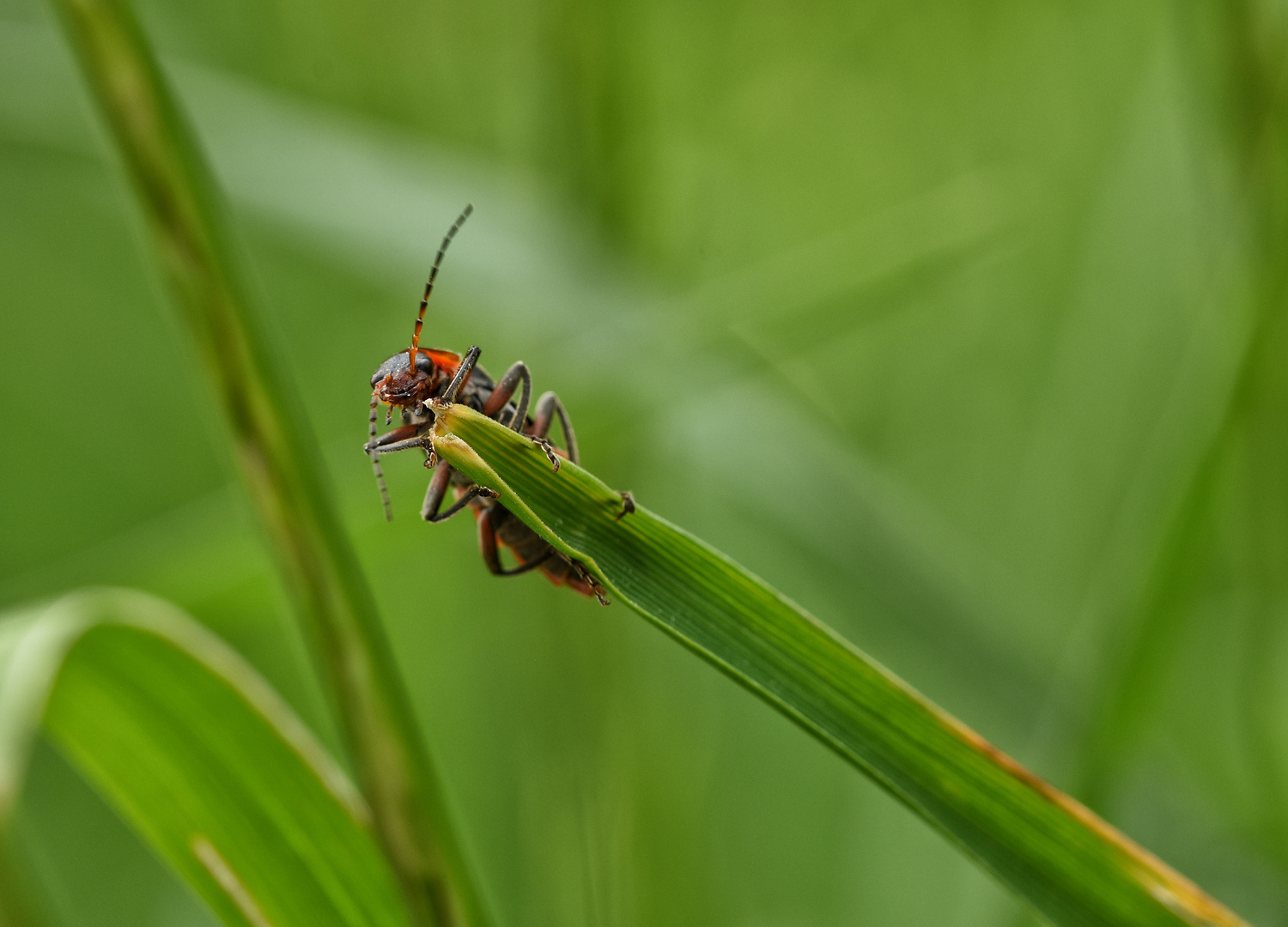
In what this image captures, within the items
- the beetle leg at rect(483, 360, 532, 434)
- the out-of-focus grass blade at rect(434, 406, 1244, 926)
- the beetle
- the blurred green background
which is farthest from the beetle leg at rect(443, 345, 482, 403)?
the blurred green background

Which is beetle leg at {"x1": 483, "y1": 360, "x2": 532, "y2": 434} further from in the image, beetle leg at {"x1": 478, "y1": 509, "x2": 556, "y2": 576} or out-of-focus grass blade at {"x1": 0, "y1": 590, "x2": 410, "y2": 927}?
out-of-focus grass blade at {"x1": 0, "y1": 590, "x2": 410, "y2": 927}

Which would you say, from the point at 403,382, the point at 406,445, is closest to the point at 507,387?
the point at 403,382

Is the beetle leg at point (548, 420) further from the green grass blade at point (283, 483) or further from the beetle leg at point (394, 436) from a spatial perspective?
the green grass blade at point (283, 483)

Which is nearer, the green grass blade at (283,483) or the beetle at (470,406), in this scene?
the green grass blade at (283,483)

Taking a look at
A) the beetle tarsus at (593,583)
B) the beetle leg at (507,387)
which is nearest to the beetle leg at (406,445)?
the beetle leg at (507,387)

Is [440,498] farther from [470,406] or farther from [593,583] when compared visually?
[593,583]

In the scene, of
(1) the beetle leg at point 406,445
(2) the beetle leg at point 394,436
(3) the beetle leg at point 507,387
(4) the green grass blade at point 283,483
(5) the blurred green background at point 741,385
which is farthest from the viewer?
(5) the blurred green background at point 741,385
